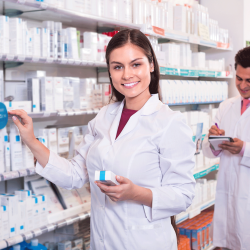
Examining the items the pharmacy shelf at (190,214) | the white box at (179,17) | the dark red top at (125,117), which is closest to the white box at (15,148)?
the dark red top at (125,117)

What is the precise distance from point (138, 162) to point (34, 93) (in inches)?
52.0

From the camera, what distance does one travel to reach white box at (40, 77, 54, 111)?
8.64 ft

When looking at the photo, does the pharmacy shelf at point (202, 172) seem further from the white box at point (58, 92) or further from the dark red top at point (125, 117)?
the dark red top at point (125, 117)

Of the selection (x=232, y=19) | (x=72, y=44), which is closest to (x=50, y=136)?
(x=72, y=44)

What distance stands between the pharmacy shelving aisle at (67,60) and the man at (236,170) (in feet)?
2.72

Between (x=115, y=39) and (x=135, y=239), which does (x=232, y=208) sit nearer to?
(x=135, y=239)

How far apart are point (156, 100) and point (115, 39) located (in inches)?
14.6

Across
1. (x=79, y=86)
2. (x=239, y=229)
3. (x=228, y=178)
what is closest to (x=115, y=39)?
(x=79, y=86)

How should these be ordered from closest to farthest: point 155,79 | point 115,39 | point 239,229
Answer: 1. point 115,39
2. point 155,79
3. point 239,229

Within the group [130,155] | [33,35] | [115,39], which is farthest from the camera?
[33,35]

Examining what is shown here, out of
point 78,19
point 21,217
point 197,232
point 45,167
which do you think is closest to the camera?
point 45,167

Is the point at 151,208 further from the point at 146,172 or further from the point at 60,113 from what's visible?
the point at 60,113

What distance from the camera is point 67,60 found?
8.78 feet

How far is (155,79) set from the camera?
1875mm
